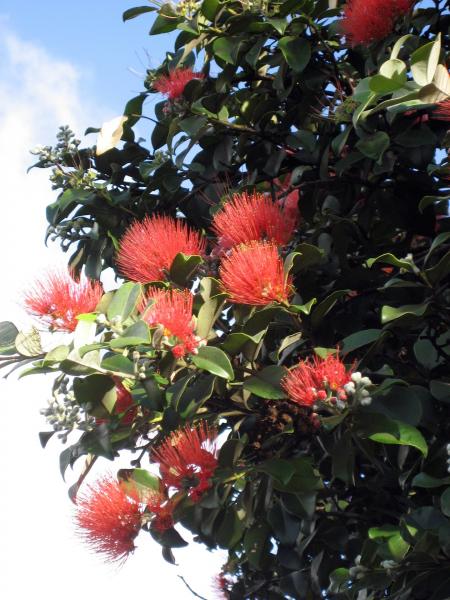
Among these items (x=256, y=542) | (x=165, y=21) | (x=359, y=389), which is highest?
(x=165, y=21)

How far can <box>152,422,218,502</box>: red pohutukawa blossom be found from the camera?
203 cm

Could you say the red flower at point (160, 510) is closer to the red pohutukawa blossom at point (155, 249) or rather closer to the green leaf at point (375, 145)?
the red pohutukawa blossom at point (155, 249)

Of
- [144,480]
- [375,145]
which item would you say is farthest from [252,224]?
[144,480]

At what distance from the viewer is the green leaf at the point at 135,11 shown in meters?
2.88

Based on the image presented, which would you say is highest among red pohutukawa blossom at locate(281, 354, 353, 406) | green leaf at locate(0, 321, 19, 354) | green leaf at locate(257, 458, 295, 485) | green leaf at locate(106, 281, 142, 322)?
green leaf at locate(0, 321, 19, 354)

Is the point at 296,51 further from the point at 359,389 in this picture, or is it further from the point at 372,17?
the point at 359,389

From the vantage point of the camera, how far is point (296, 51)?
2.59 m

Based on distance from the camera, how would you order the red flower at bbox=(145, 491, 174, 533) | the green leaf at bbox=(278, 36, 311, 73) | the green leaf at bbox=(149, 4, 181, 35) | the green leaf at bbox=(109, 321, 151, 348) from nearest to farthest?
the green leaf at bbox=(109, 321, 151, 348) → the red flower at bbox=(145, 491, 174, 533) → the green leaf at bbox=(278, 36, 311, 73) → the green leaf at bbox=(149, 4, 181, 35)

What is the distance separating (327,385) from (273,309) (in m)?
0.20

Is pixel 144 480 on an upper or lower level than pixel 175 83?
lower

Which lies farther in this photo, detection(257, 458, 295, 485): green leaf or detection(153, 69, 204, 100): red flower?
detection(153, 69, 204, 100): red flower

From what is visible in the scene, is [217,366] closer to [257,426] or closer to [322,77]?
[257,426]

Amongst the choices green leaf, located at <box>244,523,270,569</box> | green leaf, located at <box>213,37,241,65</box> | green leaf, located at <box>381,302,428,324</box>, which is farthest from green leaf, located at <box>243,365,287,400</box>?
green leaf, located at <box>213,37,241,65</box>

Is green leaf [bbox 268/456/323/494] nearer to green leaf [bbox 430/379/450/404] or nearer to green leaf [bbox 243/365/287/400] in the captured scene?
green leaf [bbox 243/365/287/400]
